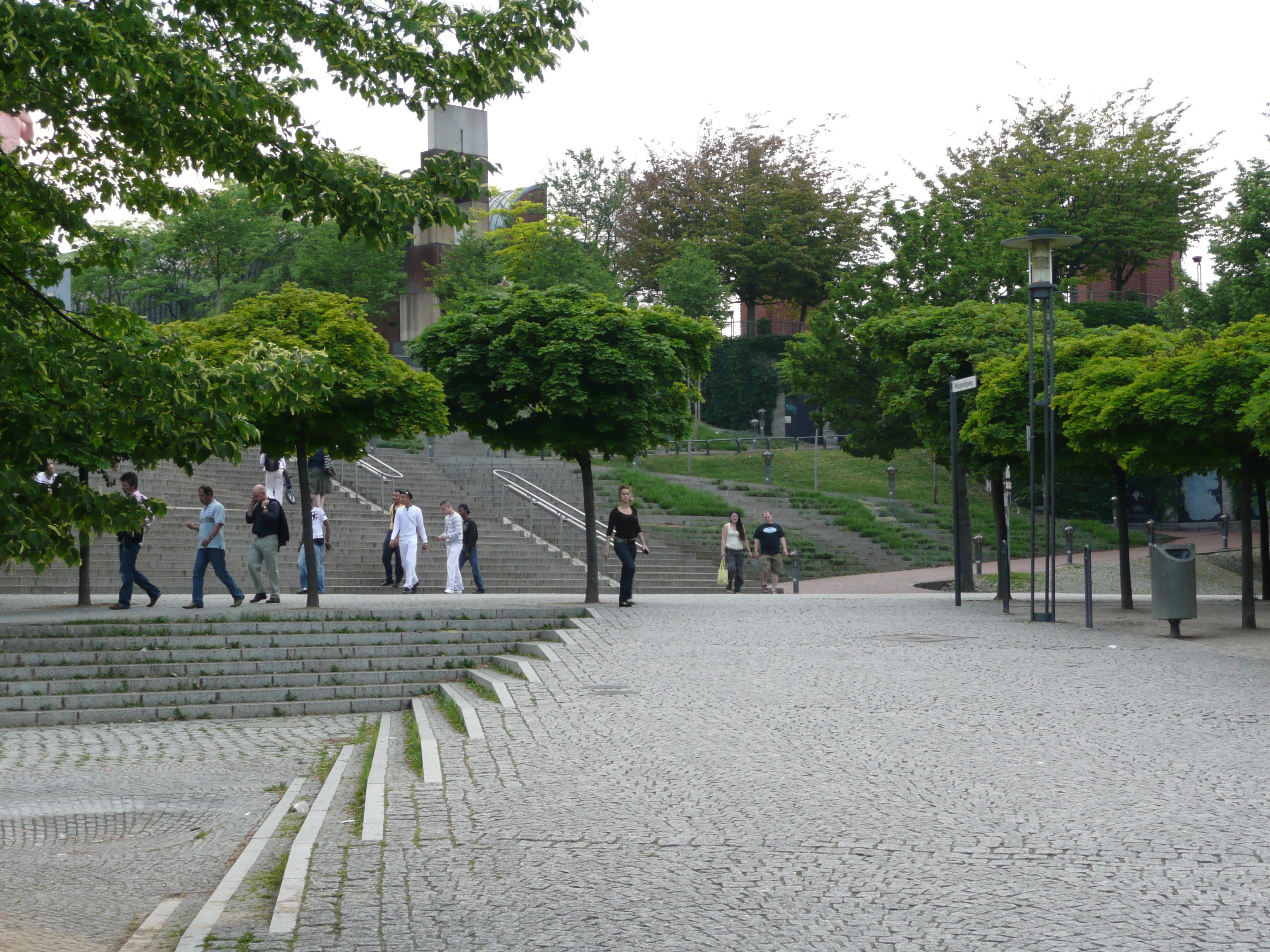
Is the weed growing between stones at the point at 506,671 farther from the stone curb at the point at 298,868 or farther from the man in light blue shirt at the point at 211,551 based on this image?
the man in light blue shirt at the point at 211,551

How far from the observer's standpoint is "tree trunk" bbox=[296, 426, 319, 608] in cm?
1727

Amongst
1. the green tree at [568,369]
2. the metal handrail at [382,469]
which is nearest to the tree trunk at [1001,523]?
the green tree at [568,369]

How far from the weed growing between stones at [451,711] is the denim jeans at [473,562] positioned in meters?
9.81

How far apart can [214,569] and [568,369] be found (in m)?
5.36

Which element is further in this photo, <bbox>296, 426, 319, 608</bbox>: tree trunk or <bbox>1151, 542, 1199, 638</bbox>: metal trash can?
<bbox>296, 426, 319, 608</bbox>: tree trunk

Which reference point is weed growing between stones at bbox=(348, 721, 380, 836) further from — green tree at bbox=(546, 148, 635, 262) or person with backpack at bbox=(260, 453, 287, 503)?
green tree at bbox=(546, 148, 635, 262)

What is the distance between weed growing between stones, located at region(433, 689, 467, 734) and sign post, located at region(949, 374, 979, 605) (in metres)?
8.48

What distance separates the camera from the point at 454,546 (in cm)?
2256

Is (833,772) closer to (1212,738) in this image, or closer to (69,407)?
(1212,738)

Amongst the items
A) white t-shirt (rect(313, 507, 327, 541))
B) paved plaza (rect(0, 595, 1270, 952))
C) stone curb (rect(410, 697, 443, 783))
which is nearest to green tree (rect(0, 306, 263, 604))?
paved plaza (rect(0, 595, 1270, 952))

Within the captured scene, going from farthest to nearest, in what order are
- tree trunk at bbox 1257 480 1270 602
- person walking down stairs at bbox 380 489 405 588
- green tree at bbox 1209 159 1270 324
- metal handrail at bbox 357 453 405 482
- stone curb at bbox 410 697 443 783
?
green tree at bbox 1209 159 1270 324 → metal handrail at bbox 357 453 405 482 → tree trunk at bbox 1257 480 1270 602 → person walking down stairs at bbox 380 489 405 588 → stone curb at bbox 410 697 443 783

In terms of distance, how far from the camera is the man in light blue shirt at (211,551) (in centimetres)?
1767

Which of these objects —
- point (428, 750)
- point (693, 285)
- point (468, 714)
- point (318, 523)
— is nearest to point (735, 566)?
point (318, 523)

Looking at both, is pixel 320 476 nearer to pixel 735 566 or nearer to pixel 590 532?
pixel 735 566
